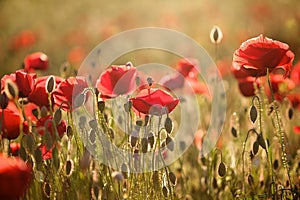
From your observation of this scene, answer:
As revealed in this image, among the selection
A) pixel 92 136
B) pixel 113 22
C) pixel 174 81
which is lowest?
pixel 92 136

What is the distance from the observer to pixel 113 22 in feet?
22.5

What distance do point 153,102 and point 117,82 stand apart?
138 mm

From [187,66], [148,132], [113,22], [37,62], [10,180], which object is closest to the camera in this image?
[10,180]

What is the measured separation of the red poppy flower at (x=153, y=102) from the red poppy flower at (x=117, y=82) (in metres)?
0.07

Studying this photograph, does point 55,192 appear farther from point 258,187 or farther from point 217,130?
point 217,130

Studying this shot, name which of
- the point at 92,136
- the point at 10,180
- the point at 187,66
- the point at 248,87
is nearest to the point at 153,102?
the point at 92,136

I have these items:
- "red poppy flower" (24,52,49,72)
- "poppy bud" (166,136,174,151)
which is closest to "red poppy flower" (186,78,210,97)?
"red poppy flower" (24,52,49,72)

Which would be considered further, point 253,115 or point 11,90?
point 253,115

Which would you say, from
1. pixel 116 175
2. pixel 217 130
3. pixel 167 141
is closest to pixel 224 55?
pixel 217 130

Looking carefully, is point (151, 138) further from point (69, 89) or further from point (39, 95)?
point (39, 95)

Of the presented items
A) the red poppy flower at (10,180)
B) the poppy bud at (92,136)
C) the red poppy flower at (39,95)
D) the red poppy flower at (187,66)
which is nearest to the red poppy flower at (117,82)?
the poppy bud at (92,136)

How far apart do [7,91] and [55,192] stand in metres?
0.38

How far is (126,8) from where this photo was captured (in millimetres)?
7977

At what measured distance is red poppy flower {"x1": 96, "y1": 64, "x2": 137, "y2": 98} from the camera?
164 centimetres
